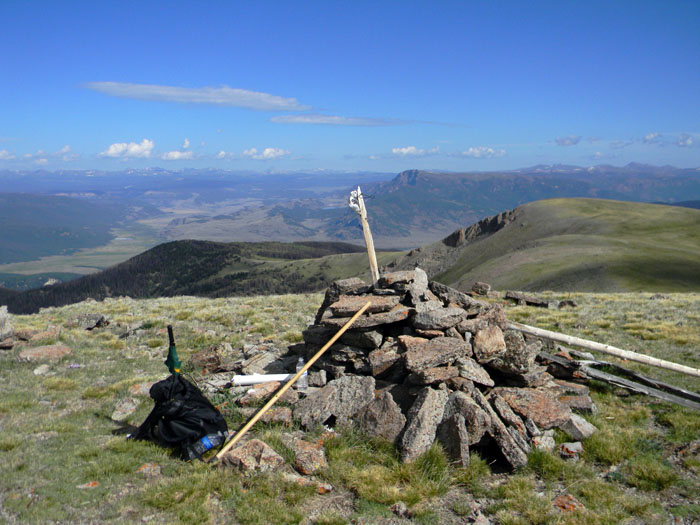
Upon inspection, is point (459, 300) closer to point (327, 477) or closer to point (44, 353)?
point (327, 477)

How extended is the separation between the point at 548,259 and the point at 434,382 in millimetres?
66785

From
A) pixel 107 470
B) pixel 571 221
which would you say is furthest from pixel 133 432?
pixel 571 221

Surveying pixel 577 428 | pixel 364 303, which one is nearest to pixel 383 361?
pixel 364 303

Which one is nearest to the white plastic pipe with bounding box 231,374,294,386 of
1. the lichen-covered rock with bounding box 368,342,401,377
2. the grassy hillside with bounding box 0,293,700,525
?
the grassy hillside with bounding box 0,293,700,525

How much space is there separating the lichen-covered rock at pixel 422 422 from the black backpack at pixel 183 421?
12.9ft

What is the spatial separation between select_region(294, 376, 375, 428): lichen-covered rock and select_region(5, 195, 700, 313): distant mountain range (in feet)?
151

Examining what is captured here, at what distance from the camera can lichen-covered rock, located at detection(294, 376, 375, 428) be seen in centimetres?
1036

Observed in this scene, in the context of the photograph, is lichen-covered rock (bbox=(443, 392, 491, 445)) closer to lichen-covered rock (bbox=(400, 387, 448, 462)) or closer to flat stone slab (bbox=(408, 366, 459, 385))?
lichen-covered rock (bbox=(400, 387, 448, 462))

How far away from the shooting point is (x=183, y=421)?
370 inches

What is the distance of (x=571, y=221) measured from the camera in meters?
115

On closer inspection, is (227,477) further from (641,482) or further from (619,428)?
(619,428)

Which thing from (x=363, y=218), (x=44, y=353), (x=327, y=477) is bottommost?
(x=44, y=353)

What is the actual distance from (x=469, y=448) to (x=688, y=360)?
415 inches

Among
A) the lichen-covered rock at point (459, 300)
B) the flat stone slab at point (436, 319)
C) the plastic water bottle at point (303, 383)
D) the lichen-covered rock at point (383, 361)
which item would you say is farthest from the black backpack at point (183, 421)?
the lichen-covered rock at point (459, 300)
